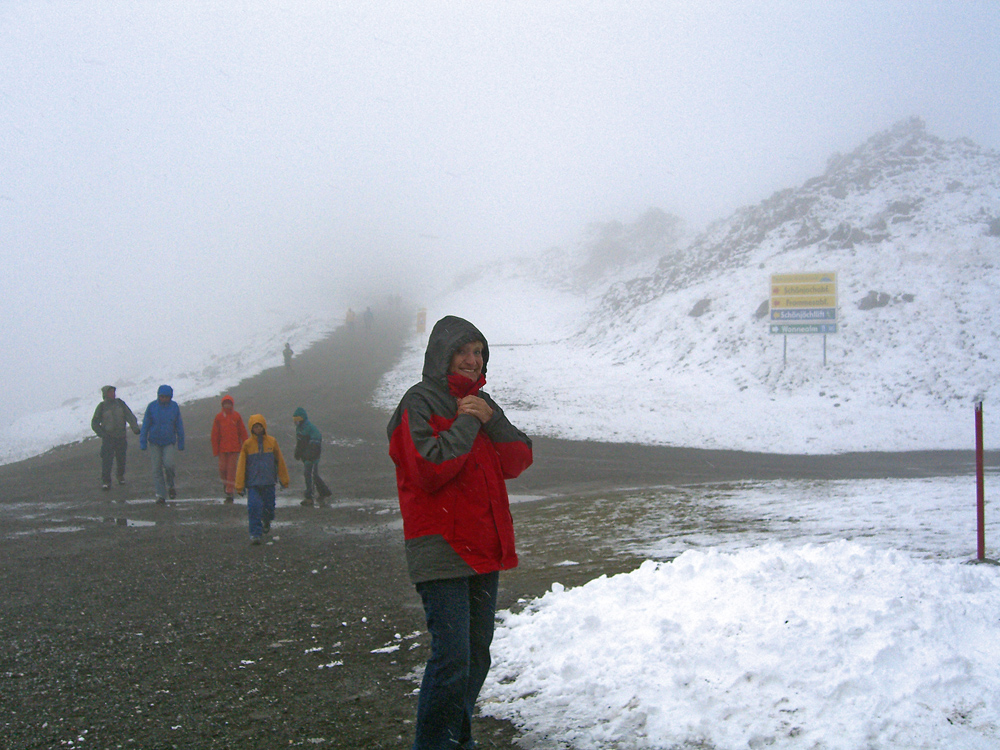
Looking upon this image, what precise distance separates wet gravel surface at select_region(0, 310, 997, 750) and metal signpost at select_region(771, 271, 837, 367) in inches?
410

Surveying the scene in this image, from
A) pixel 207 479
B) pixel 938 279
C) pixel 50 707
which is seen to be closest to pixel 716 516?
pixel 50 707

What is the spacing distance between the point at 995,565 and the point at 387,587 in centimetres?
474

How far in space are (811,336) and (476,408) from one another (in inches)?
1051

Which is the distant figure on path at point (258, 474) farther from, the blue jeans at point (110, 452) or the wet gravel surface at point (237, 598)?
the blue jeans at point (110, 452)

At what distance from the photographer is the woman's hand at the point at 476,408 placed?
3.25 meters

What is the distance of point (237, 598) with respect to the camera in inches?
256

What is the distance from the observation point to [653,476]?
1391 centimetres

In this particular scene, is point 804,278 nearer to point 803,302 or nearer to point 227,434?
point 803,302

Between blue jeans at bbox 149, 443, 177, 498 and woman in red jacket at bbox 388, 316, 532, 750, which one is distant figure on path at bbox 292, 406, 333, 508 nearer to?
blue jeans at bbox 149, 443, 177, 498

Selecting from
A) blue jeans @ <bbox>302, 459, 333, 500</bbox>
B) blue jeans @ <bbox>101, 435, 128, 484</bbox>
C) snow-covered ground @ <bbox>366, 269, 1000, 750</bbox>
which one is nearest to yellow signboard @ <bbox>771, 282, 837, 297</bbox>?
snow-covered ground @ <bbox>366, 269, 1000, 750</bbox>

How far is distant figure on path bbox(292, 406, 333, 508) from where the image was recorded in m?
11.4

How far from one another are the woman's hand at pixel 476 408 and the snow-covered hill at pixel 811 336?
15.6 meters

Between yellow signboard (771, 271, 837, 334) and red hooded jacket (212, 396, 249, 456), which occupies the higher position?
yellow signboard (771, 271, 837, 334)

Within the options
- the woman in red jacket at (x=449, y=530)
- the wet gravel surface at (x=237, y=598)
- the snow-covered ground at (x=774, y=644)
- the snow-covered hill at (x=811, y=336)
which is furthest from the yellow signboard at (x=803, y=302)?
the woman in red jacket at (x=449, y=530)
